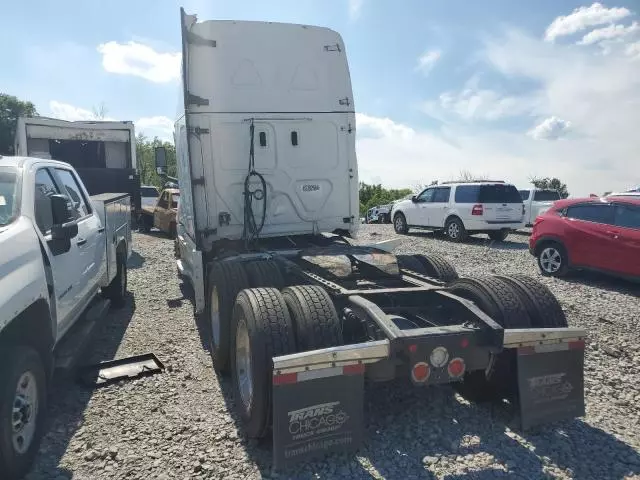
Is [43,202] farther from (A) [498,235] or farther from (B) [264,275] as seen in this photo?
(A) [498,235]

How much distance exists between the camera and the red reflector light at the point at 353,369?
3004mm

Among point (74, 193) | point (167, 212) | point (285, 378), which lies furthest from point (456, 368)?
point (167, 212)

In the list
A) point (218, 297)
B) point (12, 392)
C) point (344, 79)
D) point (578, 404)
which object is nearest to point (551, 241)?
point (344, 79)

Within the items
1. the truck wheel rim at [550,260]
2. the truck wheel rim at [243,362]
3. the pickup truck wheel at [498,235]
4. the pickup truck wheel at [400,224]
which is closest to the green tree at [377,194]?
the pickup truck wheel at [400,224]

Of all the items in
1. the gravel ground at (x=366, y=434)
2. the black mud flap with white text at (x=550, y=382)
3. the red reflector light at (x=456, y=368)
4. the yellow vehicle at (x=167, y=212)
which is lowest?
the gravel ground at (x=366, y=434)

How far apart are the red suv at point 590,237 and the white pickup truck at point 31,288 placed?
804cm

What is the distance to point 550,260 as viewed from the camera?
Result: 9.45 metres

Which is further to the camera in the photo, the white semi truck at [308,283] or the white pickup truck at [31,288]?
the white semi truck at [308,283]

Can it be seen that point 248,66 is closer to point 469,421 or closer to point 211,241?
point 211,241

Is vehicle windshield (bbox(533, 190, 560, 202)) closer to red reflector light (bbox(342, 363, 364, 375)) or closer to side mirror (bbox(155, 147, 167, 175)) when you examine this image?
side mirror (bbox(155, 147, 167, 175))

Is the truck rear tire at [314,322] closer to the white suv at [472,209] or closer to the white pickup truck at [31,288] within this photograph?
the white pickup truck at [31,288]

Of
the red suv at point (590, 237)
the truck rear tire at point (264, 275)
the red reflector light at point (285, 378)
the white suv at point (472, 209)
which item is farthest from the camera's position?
the white suv at point (472, 209)

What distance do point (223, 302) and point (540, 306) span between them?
8.97 feet

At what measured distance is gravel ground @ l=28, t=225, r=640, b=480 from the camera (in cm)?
307
